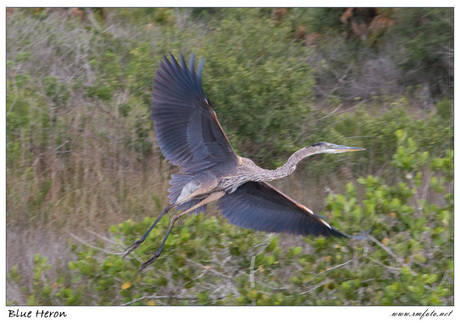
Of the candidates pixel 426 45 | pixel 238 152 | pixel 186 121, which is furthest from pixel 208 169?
pixel 426 45

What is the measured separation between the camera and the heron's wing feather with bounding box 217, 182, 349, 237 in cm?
523

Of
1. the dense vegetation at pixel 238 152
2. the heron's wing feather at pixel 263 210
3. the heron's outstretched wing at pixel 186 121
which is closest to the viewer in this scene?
the dense vegetation at pixel 238 152

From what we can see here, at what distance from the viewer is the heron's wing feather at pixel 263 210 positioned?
523cm

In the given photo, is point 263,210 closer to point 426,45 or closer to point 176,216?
point 176,216

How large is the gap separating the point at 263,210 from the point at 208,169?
1.83ft

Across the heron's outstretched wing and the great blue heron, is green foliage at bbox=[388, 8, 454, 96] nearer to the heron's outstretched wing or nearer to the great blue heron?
the great blue heron

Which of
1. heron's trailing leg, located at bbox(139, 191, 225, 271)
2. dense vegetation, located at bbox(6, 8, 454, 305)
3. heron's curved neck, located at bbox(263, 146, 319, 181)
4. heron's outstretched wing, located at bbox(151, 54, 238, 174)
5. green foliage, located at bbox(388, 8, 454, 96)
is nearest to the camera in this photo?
heron's trailing leg, located at bbox(139, 191, 225, 271)

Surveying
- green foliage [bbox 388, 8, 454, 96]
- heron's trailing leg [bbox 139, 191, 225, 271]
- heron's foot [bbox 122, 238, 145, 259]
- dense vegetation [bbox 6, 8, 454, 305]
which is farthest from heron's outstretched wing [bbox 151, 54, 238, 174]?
green foliage [bbox 388, 8, 454, 96]

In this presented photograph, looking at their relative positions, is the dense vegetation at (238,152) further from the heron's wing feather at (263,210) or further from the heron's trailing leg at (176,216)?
the heron's wing feather at (263,210)

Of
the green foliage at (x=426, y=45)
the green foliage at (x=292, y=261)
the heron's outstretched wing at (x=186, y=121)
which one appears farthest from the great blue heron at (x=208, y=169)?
the green foliage at (x=426, y=45)

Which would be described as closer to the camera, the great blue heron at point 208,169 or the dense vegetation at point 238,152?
the dense vegetation at point 238,152

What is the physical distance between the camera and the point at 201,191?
517 cm

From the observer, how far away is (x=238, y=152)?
21.6 feet

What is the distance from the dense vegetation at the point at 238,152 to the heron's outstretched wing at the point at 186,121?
0.54m
